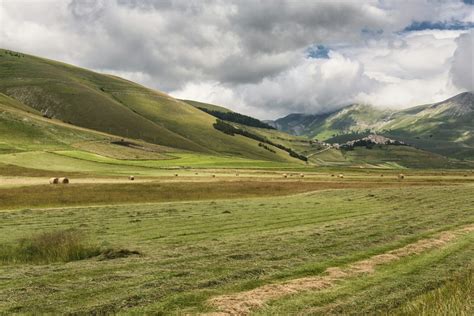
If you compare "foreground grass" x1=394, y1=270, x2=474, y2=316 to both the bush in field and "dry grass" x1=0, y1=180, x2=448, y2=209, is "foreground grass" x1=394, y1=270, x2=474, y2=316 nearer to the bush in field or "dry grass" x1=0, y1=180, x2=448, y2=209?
the bush in field

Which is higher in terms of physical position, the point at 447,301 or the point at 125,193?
the point at 447,301

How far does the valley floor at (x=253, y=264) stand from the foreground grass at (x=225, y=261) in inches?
2.4

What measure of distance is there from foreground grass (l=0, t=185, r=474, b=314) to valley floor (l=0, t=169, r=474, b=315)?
0.20 ft

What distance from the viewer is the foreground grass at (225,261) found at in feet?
46.4

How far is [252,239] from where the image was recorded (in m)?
26.0

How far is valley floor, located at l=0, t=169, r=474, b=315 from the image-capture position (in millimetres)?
13930

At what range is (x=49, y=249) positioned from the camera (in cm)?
2412

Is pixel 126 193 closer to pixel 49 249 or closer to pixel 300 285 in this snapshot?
pixel 49 249

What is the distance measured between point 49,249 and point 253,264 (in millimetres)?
12439

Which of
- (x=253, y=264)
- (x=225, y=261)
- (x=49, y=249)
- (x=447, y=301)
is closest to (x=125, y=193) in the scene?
(x=49, y=249)

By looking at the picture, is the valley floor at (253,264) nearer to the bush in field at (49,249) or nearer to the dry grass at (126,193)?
the bush in field at (49,249)

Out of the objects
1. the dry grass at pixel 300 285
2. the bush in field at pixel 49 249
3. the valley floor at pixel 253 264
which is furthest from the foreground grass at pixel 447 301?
the bush in field at pixel 49 249

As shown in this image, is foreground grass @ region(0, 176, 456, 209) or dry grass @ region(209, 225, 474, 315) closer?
dry grass @ region(209, 225, 474, 315)

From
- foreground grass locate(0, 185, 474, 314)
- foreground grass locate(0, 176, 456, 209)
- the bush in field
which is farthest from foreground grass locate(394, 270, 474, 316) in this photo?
foreground grass locate(0, 176, 456, 209)
